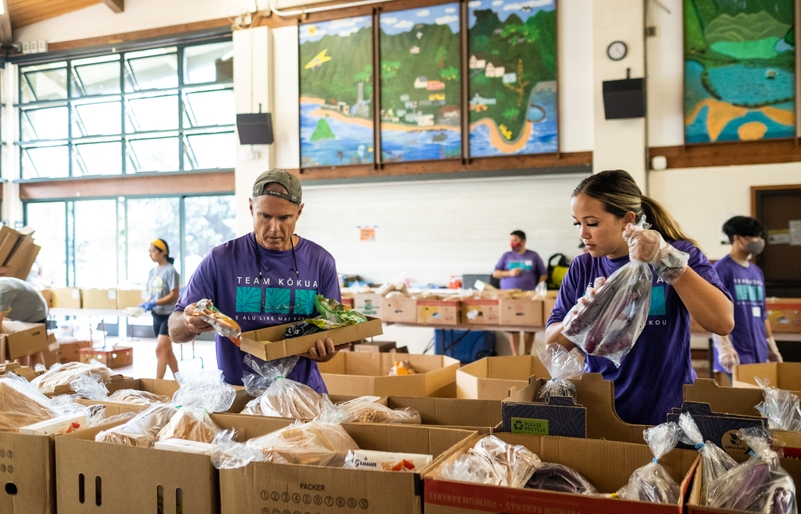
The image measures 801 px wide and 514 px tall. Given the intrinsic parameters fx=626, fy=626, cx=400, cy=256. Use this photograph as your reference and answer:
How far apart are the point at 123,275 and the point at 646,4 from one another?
8.85 meters

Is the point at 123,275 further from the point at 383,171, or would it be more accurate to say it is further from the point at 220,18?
the point at 383,171

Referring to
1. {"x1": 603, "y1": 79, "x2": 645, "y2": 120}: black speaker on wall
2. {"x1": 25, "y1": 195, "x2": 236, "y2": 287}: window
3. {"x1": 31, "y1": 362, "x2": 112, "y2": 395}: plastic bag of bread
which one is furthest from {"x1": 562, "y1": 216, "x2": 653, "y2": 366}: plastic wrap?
{"x1": 25, "y1": 195, "x2": 236, "y2": 287}: window

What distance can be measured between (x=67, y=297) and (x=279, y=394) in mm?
7816

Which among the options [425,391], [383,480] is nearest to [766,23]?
[425,391]

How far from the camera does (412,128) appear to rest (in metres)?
8.15

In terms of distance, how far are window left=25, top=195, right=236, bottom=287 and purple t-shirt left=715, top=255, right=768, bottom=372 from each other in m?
7.35

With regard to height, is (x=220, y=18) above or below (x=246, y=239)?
above

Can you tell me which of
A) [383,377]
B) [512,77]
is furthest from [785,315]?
[512,77]

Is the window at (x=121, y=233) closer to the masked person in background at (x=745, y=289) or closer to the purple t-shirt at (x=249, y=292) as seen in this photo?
the masked person in background at (x=745, y=289)

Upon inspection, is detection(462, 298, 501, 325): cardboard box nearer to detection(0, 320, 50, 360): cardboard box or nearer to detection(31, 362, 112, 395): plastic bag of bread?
detection(0, 320, 50, 360): cardboard box

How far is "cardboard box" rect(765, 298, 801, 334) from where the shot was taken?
5.06 m

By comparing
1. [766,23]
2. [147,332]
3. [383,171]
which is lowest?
[147,332]

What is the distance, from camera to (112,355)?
736 centimetres

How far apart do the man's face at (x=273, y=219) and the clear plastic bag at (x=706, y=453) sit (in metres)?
1.36
